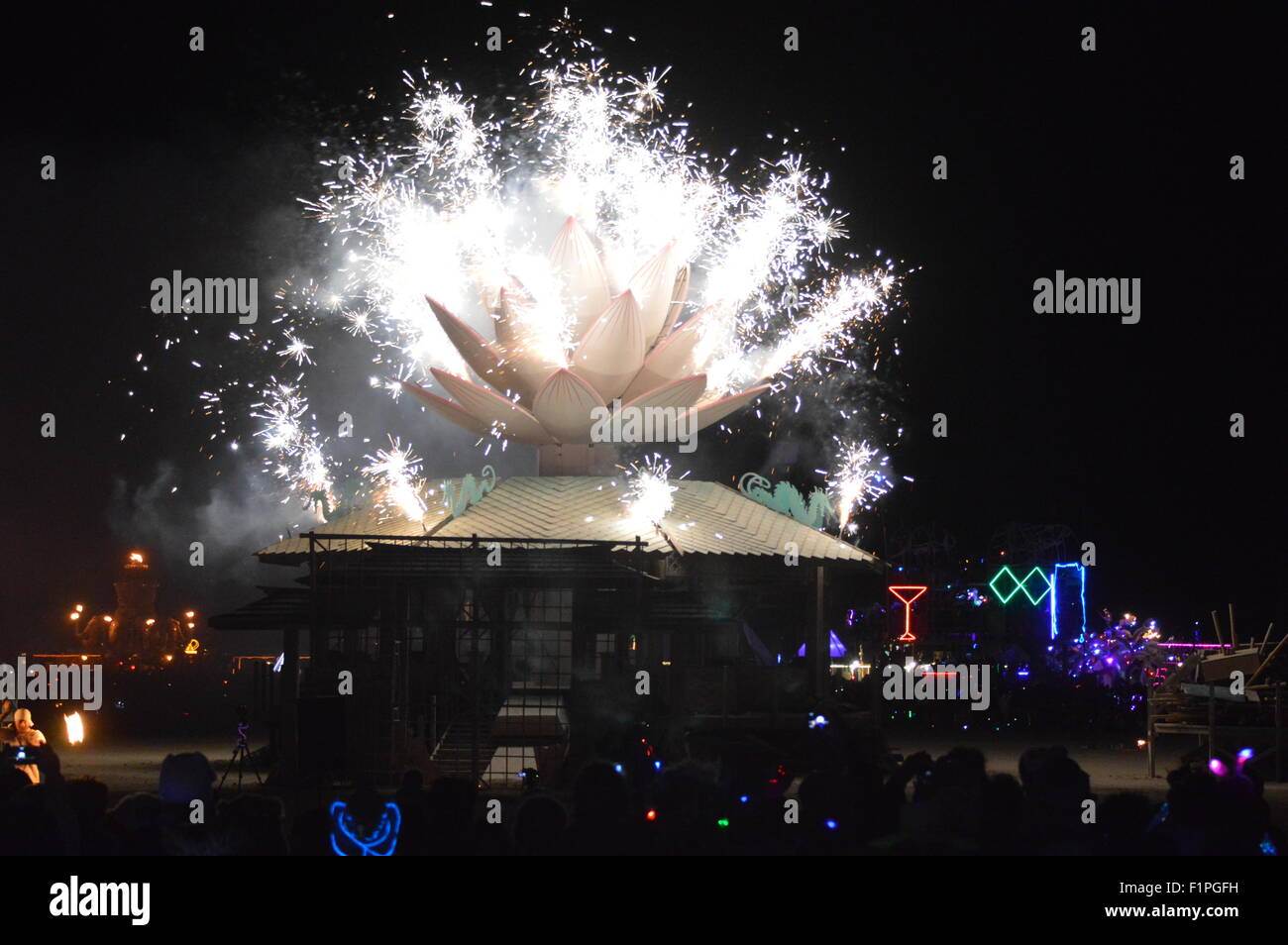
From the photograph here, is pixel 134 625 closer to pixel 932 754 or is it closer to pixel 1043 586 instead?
pixel 932 754

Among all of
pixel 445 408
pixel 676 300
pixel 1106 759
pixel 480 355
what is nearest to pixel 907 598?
pixel 1106 759

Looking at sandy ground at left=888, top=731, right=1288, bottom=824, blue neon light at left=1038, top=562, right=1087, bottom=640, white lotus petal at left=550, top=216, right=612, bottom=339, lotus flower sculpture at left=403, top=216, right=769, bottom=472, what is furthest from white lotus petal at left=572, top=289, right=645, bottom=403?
blue neon light at left=1038, top=562, right=1087, bottom=640

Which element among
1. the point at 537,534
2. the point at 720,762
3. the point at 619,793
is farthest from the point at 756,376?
the point at 619,793

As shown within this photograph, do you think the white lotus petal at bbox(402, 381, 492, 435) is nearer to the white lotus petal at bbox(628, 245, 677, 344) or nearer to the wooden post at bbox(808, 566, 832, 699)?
the white lotus petal at bbox(628, 245, 677, 344)

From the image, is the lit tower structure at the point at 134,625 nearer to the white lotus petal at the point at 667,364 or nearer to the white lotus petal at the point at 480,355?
the white lotus petal at the point at 480,355

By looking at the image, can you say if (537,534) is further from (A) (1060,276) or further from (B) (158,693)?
(B) (158,693)
